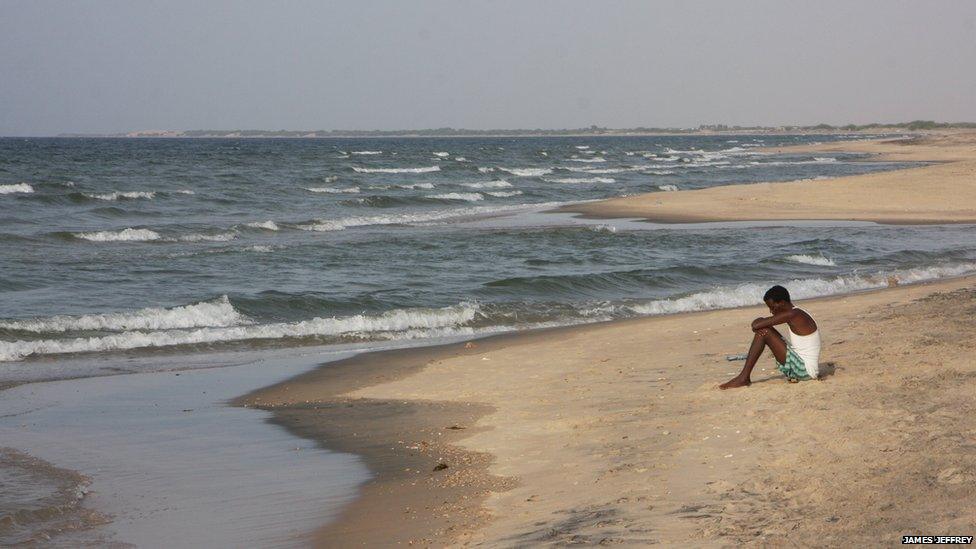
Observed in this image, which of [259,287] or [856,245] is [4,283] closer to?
[259,287]

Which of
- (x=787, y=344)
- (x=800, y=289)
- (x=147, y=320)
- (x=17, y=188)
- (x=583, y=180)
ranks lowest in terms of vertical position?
(x=800, y=289)

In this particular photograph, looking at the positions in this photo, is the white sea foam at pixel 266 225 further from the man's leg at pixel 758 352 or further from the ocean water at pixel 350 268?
the man's leg at pixel 758 352

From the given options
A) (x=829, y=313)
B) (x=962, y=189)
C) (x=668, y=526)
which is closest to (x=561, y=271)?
(x=829, y=313)

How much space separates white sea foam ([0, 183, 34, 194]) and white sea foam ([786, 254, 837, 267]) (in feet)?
99.5

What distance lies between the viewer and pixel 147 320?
594 inches

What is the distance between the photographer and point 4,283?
18234 mm

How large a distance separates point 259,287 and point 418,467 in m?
11.1

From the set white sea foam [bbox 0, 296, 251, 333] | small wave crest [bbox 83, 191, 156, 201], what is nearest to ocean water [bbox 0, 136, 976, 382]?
white sea foam [bbox 0, 296, 251, 333]

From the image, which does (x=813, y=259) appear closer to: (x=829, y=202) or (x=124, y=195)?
(x=829, y=202)

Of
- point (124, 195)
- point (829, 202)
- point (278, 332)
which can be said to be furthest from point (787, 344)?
point (124, 195)

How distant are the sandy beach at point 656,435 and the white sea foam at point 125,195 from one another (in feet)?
93.3

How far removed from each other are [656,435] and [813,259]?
15.4 meters

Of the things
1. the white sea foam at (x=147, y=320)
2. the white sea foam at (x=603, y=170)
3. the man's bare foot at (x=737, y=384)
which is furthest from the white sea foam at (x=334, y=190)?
the man's bare foot at (x=737, y=384)

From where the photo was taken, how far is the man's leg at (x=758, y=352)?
888 cm
